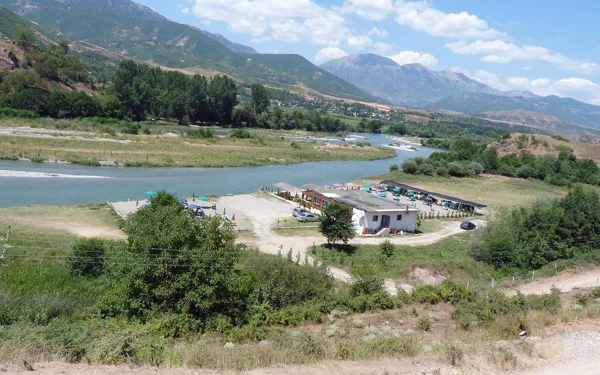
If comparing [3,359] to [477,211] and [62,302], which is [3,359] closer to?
[62,302]

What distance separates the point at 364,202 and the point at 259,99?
88.2 m

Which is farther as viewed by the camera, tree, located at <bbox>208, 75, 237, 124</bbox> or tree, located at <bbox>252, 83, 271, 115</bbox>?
tree, located at <bbox>252, 83, 271, 115</bbox>

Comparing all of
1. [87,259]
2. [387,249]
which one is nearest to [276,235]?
[387,249]

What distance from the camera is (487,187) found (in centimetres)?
6238

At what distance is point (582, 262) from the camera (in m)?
22.7

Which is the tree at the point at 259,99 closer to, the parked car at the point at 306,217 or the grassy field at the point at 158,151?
the grassy field at the point at 158,151

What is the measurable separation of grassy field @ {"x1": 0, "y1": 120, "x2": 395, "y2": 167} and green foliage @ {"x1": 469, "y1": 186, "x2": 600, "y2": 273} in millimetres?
40040

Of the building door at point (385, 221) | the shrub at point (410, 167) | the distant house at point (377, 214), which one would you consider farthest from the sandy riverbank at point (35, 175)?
the shrub at point (410, 167)

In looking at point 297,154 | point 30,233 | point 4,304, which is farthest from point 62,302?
point 297,154

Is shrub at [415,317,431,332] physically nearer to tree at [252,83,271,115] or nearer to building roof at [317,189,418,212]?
building roof at [317,189,418,212]

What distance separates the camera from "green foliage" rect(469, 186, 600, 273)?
24062 millimetres

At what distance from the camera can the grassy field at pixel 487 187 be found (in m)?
52.8

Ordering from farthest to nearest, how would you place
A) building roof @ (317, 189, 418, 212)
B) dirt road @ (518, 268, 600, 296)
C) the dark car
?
the dark car → building roof @ (317, 189, 418, 212) → dirt road @ (518, 268, 600, 296)

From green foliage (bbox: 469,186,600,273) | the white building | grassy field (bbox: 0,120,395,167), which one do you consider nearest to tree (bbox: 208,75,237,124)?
grassy field (bbox: 0,120,395,167)
